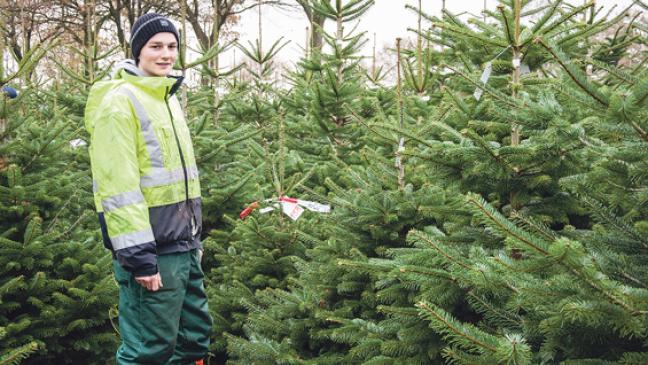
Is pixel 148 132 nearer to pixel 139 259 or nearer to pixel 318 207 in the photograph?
pixel 139 259

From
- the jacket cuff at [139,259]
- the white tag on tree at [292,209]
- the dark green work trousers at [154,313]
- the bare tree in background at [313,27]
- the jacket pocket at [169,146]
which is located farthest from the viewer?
the bare tree in background at [313,27]

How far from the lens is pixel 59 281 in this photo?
4035 mm

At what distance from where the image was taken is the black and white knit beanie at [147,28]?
316 centimetres

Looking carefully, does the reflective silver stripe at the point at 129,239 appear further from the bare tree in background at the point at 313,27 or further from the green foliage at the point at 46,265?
the bare tree in background at the point at 313,27

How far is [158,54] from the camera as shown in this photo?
3.20 m

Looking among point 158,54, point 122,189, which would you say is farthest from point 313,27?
point 122,189

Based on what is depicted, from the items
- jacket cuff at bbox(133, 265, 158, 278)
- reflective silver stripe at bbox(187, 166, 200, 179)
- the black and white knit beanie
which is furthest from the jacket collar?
jacket cuff at bbox(133, 265, 158, 278)

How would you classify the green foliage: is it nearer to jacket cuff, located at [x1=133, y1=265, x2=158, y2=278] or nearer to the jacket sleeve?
the jacket sleeve

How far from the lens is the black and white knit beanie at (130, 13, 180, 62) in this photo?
10.4 ft

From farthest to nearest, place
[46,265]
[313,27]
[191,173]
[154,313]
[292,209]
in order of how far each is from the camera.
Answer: [313,27] → [292,209] → [46,265] → [191,173] → [154,313]

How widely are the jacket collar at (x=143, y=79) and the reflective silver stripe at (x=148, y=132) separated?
0.34 feet

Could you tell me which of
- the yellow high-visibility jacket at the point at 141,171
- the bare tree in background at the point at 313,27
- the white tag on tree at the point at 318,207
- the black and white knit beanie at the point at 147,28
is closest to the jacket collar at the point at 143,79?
the yellow high-visibility jacket at the point at 141,171

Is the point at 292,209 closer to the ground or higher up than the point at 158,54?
closer to the ground

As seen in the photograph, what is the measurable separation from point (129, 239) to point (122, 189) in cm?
25
